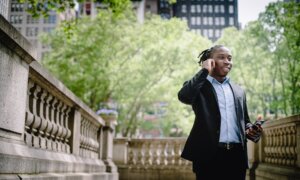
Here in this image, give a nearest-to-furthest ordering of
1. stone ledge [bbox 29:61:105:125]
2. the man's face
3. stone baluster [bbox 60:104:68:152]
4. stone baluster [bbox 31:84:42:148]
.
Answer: the man's face, stone ledge [bbox 29:61:105:125], stone baluster [bbox 31:84:42:148], stone baluster [bbox 60:104:68:152]

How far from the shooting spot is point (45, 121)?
16.5 ft

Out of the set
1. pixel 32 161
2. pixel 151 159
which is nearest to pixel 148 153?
pixel 151 159

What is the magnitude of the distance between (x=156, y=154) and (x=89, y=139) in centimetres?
552

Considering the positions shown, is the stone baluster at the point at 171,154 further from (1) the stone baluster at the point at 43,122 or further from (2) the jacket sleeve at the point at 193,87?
(2) the jacket sleeve at the point at 193,87

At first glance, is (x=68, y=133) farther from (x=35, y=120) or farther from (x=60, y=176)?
(x=35, y=120)

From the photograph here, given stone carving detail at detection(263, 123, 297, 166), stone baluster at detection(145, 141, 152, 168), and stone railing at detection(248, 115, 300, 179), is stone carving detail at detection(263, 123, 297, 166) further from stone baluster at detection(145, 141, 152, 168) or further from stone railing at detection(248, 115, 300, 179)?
stone baluster at detection(145, 141, 152, 168)

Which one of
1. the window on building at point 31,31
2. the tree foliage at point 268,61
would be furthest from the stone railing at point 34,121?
the window on building at point 31,31

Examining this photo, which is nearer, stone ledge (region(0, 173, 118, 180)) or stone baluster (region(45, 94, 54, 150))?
stone ledge (region(0, 173, 118, 180))

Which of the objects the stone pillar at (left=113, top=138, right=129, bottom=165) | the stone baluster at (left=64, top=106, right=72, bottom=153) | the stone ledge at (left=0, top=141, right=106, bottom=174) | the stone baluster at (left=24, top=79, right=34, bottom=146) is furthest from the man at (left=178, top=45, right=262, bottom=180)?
the stone pillar at (left=113, top=138, right=129, bottom=165)

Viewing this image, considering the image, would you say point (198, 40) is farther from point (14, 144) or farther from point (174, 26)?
point (14, 144)

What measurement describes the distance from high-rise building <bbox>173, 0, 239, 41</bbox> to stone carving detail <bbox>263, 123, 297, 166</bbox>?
337ft

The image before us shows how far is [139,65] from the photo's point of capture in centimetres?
2355

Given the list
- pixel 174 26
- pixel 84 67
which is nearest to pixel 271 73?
pixel 174 26

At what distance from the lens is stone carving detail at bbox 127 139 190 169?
43.6 feet
